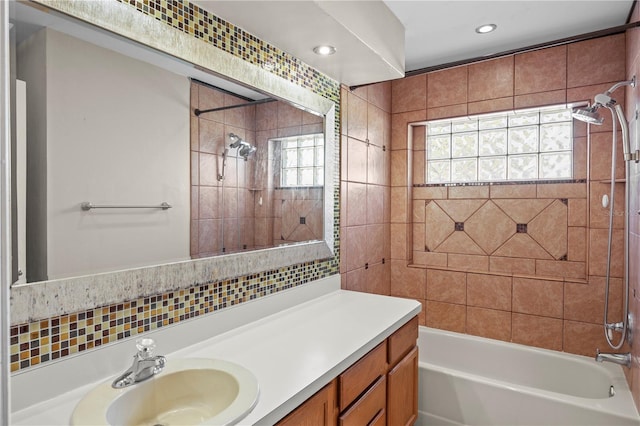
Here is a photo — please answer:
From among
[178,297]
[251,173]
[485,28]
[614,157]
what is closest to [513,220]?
[614,157]

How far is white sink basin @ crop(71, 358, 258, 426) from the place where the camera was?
101cm

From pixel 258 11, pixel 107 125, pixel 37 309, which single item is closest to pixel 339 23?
pixel 258 11

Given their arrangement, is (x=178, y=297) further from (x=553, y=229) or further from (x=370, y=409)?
(x=553, y=229)

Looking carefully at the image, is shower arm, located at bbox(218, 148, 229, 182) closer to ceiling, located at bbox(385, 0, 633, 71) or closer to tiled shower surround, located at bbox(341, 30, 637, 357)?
tiled shower surround, located at bbox(341, 30, 637, 357)

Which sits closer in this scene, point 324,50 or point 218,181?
point 218,181

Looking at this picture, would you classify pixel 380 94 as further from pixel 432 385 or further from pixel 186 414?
pixel 186 414

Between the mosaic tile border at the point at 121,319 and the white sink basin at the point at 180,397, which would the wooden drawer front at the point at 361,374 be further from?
the mosaic tile border at the point at 121,319

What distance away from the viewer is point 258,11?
1.56m

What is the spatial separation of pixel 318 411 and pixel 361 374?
0.31 m

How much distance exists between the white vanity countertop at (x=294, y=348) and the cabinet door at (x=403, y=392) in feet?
0.77

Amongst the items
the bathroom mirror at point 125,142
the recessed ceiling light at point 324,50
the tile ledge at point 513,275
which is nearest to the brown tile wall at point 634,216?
the tile ledge at point 513,275

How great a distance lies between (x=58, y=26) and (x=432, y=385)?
103 inches

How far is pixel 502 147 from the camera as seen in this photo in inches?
118

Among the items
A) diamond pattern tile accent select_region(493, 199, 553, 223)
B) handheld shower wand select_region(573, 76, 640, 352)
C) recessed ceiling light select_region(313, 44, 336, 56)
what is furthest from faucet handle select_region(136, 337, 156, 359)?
diamond pattern tile accent select_region(493, 199, 553, 223)
